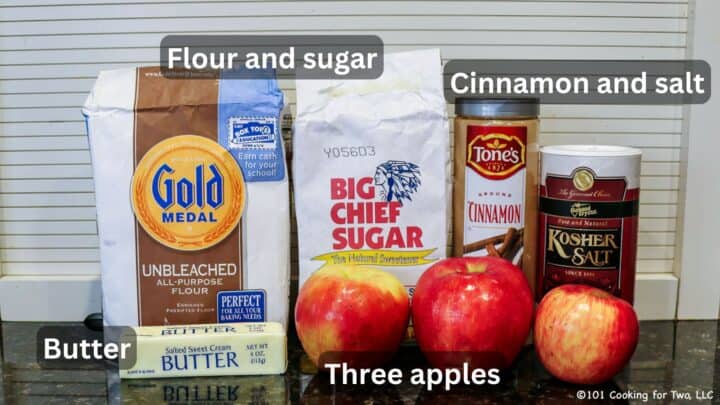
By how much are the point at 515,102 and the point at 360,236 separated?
0.25 meters

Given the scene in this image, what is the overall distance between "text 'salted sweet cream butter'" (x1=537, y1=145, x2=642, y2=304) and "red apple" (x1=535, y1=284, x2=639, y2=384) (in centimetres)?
6

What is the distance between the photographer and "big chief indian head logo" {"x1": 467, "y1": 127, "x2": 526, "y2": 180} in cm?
93

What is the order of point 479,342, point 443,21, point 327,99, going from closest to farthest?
point 479,342, point 327,99, point 443,21

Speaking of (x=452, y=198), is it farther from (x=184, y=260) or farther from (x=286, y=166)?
(x=184, y=260)

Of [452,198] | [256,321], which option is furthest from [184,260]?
[452,198]

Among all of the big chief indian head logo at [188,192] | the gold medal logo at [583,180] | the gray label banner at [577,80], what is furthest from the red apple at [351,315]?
the gray label banner at [577,80]

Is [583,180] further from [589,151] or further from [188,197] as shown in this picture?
[188,197]

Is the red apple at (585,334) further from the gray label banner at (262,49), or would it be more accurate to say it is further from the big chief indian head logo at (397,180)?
the gray label banner at (262,49)

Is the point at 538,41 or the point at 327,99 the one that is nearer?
the point at 327,99

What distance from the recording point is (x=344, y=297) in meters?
0.85

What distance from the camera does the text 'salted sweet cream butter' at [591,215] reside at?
0.90 meters

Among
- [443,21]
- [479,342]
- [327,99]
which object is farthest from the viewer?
[443,21]

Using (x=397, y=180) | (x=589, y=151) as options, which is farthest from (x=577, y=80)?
(x=397, y=180)

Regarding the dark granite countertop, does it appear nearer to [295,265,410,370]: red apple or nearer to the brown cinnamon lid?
[295,265,410,370]: red apple
